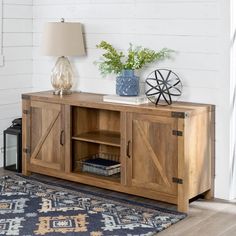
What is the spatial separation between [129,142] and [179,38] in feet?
2.92

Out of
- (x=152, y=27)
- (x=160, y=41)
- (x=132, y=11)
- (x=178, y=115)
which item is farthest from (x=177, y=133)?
(x=132, y=11)

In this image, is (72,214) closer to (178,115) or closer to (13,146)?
(178,115)

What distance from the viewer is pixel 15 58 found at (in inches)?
198

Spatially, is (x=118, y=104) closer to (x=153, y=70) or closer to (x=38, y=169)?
(x=153, y=70)

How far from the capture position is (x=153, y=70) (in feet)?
14.3

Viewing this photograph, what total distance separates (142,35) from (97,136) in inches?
35.0

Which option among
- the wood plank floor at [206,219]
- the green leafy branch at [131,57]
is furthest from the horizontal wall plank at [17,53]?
the wood plank floor at [206,219]

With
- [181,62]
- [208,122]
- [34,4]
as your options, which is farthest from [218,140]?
[34,4]

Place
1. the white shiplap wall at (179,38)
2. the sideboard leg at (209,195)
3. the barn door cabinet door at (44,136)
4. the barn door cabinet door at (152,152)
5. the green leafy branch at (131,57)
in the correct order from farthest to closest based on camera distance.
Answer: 1. the barn door cabinet door at (44,136)
2. the green leafy branch at (131,57)
3. the sideboard leg at (209,195)
4. the white shiplap wall at (179,38)
5. the barn door cabinet door at (152,152)

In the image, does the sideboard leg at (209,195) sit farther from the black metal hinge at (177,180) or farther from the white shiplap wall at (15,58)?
the white shiplap wall at (15,58)

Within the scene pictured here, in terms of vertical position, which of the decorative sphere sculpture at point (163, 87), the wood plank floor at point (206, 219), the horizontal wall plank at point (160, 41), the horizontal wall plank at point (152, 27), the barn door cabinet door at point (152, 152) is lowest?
the wood plank floor at point (206, 219)

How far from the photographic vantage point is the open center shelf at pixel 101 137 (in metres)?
4.25

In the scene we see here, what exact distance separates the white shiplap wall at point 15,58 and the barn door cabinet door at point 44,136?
0.44m

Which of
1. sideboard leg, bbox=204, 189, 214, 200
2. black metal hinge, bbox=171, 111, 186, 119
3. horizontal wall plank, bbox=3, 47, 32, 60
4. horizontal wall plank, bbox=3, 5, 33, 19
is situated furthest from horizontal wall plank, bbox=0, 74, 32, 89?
sideboard leg, bbox=204, 189, 214, 200
